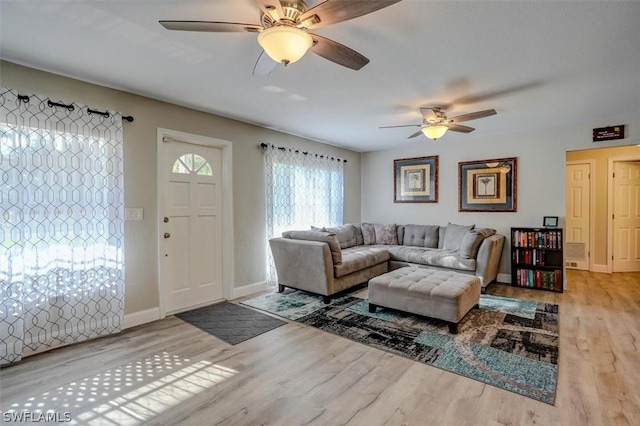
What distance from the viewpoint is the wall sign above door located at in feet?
13.2

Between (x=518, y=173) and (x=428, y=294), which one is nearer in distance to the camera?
(x=428, y=294)

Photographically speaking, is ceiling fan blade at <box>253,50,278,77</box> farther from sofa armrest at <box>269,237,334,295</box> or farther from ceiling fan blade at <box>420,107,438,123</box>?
sofa armrest at <box>269,237,334,295</box>

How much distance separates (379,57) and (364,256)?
9.04 ft

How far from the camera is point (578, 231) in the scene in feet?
18.6

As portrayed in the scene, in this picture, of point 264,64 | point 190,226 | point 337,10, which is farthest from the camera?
point 190,226

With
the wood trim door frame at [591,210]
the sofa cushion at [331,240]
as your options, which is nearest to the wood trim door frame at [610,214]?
the wood trim door frame at [591,210]

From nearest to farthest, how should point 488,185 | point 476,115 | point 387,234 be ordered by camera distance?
point 476,115 → point 488,185 → point 387,234

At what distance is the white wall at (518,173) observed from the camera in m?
4.46

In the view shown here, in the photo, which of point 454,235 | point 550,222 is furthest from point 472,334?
point 550,222

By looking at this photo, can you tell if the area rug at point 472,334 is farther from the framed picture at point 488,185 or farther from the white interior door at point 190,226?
the framed picture at point 488,185

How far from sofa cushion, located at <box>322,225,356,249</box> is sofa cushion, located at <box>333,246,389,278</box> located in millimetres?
644

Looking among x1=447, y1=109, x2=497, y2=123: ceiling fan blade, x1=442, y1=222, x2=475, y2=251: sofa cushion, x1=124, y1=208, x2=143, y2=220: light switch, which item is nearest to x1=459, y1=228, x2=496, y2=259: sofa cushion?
x1=442, y1=222, x2=475, y2=251: sofa cushion

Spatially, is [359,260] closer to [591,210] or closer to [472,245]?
[472,245]

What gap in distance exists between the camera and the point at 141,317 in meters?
3.25
